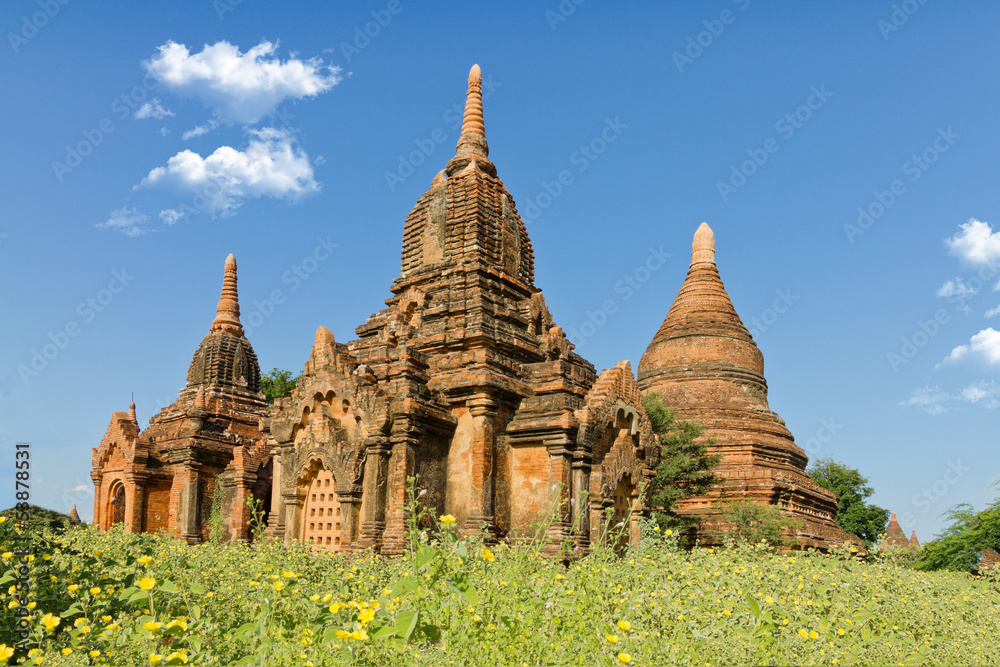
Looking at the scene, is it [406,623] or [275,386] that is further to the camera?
[275,386]

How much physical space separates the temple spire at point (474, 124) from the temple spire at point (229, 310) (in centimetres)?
1219

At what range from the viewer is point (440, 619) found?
181 inches

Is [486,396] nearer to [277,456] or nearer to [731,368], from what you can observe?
[277,456]

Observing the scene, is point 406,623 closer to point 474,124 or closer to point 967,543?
point 474,124

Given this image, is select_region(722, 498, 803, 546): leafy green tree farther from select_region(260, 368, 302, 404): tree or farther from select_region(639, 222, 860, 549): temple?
select_region(260, 368, 302, 404): tree

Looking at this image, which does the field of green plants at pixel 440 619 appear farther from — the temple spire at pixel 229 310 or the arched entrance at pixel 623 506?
the temple spire at pixel 229 310

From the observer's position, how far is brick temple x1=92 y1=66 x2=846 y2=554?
13.4m

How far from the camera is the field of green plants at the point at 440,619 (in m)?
4.32

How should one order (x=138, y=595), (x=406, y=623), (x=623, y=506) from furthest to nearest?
(x=623, y=506) < (x=138, y=595) < (x=406, y=623)

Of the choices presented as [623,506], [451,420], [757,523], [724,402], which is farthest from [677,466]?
[451,420]

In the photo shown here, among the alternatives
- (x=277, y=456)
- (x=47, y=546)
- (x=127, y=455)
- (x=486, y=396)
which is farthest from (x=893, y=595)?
(x=127, y=455)

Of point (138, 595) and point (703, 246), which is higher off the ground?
point (703, 246)

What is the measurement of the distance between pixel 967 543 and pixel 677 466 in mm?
11614

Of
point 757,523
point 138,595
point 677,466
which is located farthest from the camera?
point 757,523
